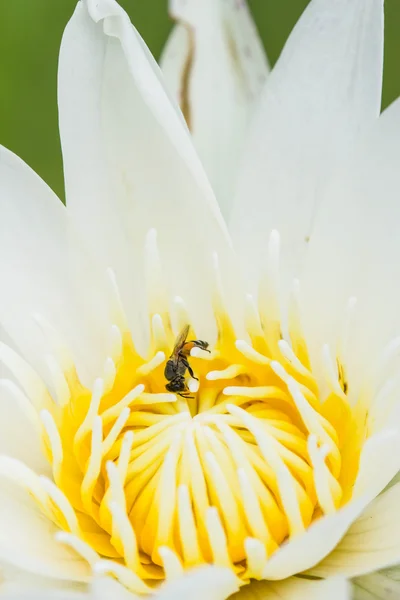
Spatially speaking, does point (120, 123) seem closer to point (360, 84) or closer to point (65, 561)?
point (360, 84)

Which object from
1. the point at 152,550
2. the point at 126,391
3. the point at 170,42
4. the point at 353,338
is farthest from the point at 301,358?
the point at 170,42

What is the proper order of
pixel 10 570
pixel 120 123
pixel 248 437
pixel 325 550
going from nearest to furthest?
pixel 325 550, pixel 10 570, pixel 248 437, pixel 120 123

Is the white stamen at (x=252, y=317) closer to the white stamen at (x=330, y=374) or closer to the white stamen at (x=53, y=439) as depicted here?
the white stamen at (x=330, y=374)

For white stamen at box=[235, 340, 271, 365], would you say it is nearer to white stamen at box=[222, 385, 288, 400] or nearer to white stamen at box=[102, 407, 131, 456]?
white stamen at box=[222, 385, 288, 400]

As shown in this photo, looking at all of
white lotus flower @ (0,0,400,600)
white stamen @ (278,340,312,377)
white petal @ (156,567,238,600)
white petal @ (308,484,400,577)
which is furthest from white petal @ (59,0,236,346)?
white petal @ (156,567,238,600)

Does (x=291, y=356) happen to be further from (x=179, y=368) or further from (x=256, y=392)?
(x=179, y=368)

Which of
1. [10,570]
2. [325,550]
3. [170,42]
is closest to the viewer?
[325,550]

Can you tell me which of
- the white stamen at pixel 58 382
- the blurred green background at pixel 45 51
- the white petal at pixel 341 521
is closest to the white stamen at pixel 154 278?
the white stamen at pixel 58 382

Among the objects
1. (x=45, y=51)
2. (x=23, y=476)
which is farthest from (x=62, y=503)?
(x=45, y=51)
